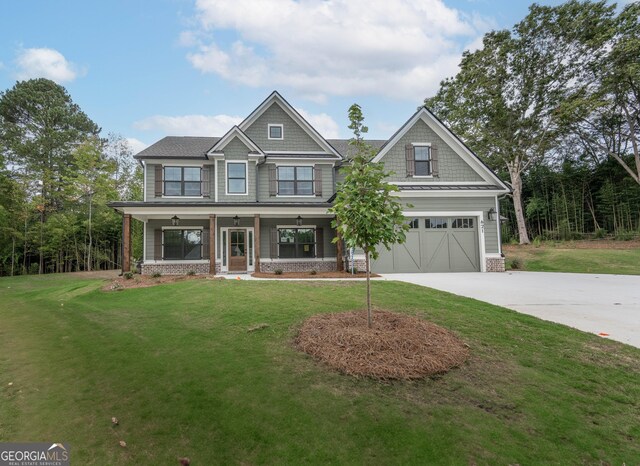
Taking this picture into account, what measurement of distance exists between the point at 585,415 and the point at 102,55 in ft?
59.6

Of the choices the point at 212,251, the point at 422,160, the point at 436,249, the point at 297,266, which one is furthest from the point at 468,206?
the point at 212,251

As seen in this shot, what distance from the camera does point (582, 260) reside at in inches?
616

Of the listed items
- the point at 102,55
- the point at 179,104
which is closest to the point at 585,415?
the point at 102,55

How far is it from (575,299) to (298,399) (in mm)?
7890

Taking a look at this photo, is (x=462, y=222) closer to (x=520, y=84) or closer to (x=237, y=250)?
(x=237, y=250)

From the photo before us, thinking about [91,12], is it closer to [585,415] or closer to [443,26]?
[443,26]

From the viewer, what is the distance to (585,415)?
Answer: 104 inches

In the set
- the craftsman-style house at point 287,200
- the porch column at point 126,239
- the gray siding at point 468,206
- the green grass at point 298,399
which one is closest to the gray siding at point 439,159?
the craftsman-style house at point 287,200

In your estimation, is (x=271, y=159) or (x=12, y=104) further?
(x=12, y=104)

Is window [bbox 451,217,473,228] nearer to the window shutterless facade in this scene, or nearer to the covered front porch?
the covered front porch

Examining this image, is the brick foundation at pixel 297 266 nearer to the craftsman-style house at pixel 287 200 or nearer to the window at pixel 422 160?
the craftsman-style house at pixel 287 200

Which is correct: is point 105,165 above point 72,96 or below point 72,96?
below

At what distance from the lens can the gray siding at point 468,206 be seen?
13.5 m

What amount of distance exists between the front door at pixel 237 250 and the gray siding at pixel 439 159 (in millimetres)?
7863
